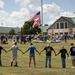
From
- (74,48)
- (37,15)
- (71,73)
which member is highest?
(37,15)

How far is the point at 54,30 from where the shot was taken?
88688 mm

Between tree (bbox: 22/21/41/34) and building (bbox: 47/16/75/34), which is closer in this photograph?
building (bbox: 47/16/75/34)

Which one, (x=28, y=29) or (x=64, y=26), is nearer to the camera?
(x=64, y=26)

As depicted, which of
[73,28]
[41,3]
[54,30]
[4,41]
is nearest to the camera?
[4,41]

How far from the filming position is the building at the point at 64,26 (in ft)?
275

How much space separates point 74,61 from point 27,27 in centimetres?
7078

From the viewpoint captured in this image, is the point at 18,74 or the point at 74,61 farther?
the point at 74,61

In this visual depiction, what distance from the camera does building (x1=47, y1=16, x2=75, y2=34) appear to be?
83688 mm

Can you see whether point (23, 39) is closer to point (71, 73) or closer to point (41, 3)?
point (41, 3)

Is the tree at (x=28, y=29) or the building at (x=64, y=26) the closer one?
the building at (x=64, y=26)

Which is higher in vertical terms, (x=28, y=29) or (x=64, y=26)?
(x=64, y=26)

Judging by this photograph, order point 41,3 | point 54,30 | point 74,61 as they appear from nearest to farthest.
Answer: point 74,61
point 41,3
point 54,30

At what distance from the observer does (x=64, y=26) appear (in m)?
85.4

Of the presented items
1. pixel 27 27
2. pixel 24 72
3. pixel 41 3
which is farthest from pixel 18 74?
pixel 27 27
